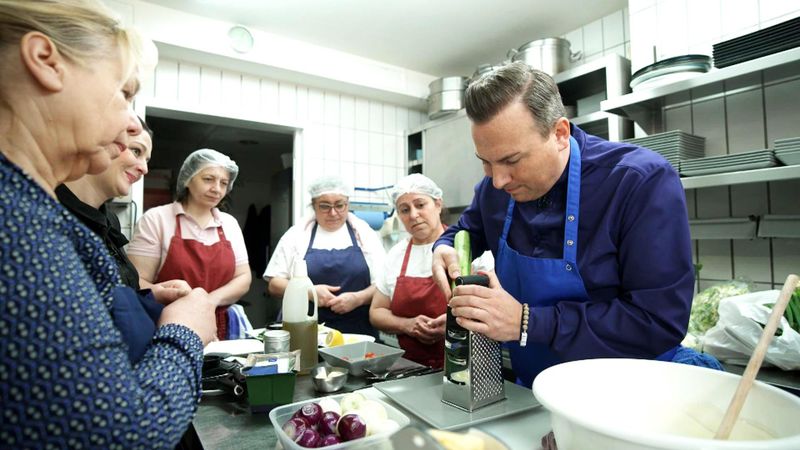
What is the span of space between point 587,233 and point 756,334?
42.8 inches

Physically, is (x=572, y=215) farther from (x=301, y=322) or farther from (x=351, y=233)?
(x=351, y=233)

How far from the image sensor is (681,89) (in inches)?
→ 84.7

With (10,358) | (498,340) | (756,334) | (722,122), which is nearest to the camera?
(10,358)

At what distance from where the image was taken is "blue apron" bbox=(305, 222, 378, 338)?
275 cm

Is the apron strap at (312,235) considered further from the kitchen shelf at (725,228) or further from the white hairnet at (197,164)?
the kitchen shelf at (725,228)

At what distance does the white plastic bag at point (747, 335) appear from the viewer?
1677 millimetres

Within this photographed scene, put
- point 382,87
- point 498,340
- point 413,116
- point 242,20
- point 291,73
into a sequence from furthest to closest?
point 413,116 < point 382,87 < point 291,73 < point 242,20 < point 498,340

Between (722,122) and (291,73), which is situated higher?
(291,73)

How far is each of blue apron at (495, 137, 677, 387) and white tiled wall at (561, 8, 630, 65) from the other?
232 centimetres

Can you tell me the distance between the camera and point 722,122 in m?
2.33

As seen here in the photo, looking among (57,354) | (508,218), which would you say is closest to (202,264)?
(508,218)

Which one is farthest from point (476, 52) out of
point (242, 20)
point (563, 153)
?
point (563, 153)

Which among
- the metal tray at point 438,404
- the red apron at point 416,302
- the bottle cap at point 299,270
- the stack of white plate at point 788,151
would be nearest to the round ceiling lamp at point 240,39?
the red apron at point 416,302

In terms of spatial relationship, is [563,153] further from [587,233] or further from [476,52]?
[476,52]
